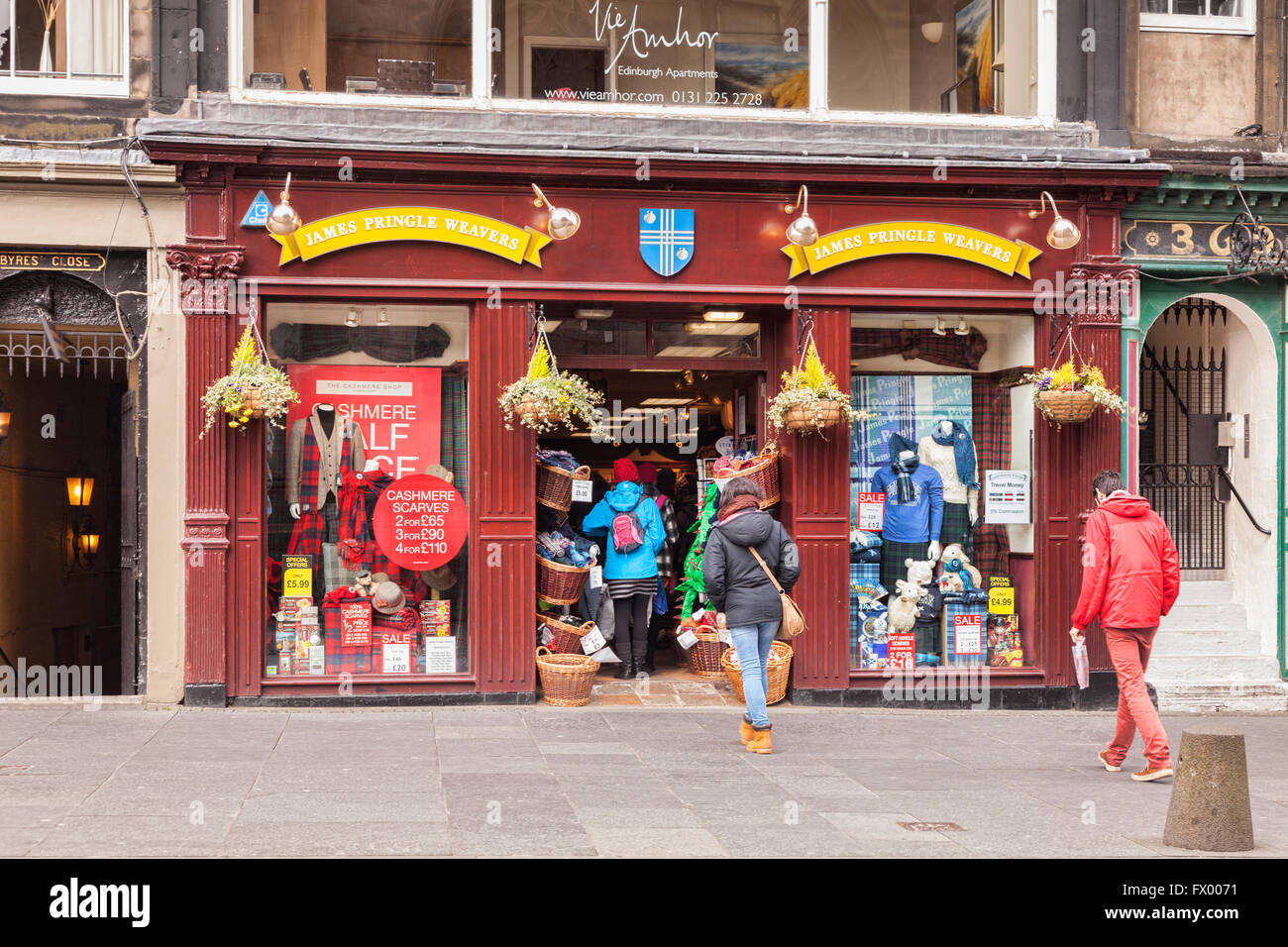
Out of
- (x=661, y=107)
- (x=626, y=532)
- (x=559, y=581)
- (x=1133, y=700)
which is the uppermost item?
(x=661, y=107)

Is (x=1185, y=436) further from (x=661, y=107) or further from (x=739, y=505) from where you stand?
(x=661, y=107)

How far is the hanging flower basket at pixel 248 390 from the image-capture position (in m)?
10.6

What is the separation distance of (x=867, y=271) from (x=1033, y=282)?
1535mm

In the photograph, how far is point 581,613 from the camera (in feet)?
41.0

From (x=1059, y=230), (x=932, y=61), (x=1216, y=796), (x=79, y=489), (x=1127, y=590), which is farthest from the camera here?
(x=79, y=489)

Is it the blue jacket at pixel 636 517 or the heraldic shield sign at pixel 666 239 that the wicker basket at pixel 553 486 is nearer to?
the blue jacket at pixel 636 517

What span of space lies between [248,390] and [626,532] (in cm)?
377

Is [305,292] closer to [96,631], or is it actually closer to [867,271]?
[867,271]

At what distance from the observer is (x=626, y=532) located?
12.5 m

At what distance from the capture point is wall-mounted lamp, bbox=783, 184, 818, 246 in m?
11.1

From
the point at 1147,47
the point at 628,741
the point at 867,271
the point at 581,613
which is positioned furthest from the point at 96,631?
the point at 1147,47

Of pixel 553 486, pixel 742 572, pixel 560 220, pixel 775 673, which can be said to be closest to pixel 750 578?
pixel 742 572

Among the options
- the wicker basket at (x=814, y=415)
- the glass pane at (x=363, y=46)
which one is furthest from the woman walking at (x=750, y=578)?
the glass pane at (x=363, y=46)

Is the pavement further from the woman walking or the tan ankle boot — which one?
the woman walking
